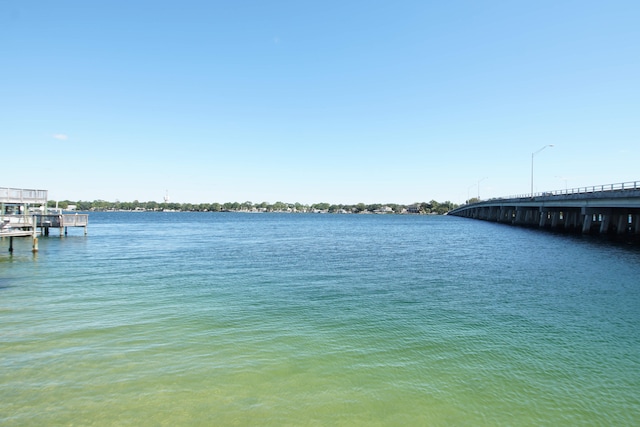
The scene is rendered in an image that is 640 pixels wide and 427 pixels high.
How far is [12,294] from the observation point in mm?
19812

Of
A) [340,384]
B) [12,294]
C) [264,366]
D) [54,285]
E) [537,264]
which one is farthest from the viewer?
[537,264]

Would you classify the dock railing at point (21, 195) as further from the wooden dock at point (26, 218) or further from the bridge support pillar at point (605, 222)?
the bridge support pillar at point (605, 222)

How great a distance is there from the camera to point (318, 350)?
40.4ft

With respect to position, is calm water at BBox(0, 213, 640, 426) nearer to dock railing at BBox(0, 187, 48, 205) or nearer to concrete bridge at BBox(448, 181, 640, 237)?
dock railing at BBox(0, 187, 48, 205)

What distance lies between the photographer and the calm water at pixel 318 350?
8.66m

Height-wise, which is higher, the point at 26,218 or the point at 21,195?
the point at 21,195

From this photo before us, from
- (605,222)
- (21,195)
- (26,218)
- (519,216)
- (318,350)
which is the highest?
(21,195)

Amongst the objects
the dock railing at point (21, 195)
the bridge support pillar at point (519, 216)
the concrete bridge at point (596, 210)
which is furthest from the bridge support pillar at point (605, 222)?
the dock railing at point (21, 195)

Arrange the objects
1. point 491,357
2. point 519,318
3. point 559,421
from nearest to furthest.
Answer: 1. point 559,421
2. point 491,357
3. point 519,318

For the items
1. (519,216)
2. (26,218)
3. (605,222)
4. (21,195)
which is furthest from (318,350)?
(519,216)

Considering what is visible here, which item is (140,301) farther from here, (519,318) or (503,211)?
(503,211)

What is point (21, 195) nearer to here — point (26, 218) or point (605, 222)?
point (26, 218)

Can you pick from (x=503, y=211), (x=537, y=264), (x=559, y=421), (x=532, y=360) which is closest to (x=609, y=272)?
(x=537, y=264)

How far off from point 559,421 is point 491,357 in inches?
135
